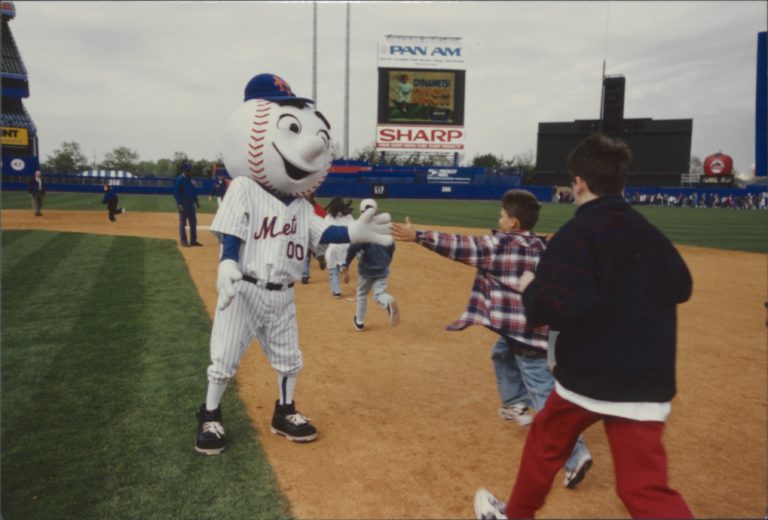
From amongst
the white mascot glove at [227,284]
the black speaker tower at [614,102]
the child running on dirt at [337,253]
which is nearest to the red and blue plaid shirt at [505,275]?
the white mascot glove at [227,284]

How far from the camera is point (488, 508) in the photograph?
254 cm

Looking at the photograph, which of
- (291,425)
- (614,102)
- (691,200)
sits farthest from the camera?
(691,200)

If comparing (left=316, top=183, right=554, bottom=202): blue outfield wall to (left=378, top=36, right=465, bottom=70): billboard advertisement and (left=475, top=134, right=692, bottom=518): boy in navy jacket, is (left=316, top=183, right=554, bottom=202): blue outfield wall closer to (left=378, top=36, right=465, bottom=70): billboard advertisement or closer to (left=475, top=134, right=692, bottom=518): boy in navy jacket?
(left=378, top=36, right=465, bottom=70): billboard advertisement

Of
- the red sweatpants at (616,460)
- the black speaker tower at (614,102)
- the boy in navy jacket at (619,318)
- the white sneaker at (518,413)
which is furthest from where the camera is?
the black speaker tower at (614,102)

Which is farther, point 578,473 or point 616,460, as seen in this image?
point 578,473

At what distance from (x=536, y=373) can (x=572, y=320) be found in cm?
148

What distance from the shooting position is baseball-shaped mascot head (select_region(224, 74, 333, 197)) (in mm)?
3453

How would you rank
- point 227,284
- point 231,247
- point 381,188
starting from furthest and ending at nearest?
point 381,188
point 231,247
point 227,284

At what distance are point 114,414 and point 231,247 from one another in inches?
67.9

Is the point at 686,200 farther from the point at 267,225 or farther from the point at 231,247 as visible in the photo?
the point at 231,247

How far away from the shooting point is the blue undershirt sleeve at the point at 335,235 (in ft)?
11.9

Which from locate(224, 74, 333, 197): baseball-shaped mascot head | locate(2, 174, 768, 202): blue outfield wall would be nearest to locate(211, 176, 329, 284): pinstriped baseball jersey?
locate(224, 74, 333, 197): baseball-shaped mascot head

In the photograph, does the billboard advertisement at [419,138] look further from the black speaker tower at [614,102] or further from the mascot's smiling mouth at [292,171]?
the mascot's smiling mouth at [292,171]

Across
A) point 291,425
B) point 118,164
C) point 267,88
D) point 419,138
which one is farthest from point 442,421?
point 118,164
